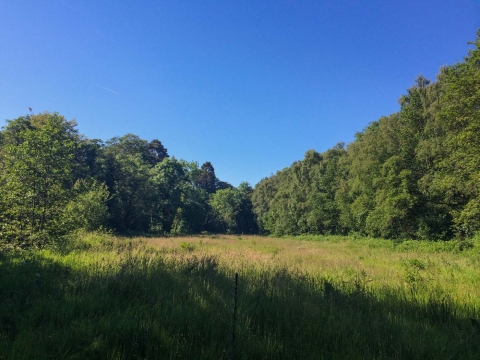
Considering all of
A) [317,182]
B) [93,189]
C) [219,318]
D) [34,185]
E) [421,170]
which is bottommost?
[219,318]

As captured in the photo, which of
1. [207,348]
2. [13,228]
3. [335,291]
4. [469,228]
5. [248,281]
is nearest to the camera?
[207,348]

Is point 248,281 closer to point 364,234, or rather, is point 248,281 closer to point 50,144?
point 50,144

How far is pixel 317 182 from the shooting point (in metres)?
50.6

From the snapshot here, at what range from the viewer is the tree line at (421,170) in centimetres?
1694

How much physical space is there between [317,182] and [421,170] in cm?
2535

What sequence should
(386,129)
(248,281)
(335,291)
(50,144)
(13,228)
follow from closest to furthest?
1. (335,291)
2. (248,281)
3. (13,228)
4. (50,144)
5. (386,129)

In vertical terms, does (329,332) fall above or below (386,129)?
below

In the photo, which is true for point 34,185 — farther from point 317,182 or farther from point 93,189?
point 317,182

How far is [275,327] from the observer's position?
382 cm

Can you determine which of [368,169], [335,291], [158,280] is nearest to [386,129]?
[368,169]

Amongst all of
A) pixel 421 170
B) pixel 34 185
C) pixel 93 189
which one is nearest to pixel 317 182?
pixel 421 170

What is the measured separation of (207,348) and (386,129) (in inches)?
1378

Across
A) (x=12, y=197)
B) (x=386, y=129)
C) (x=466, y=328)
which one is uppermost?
(x=386, y=129)

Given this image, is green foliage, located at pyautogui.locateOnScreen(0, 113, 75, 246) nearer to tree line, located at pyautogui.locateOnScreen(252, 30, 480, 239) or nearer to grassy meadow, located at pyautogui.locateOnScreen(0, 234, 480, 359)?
grassy meadow, located at pyautogui.locateOnScreen(0, 234, 480, 359)
